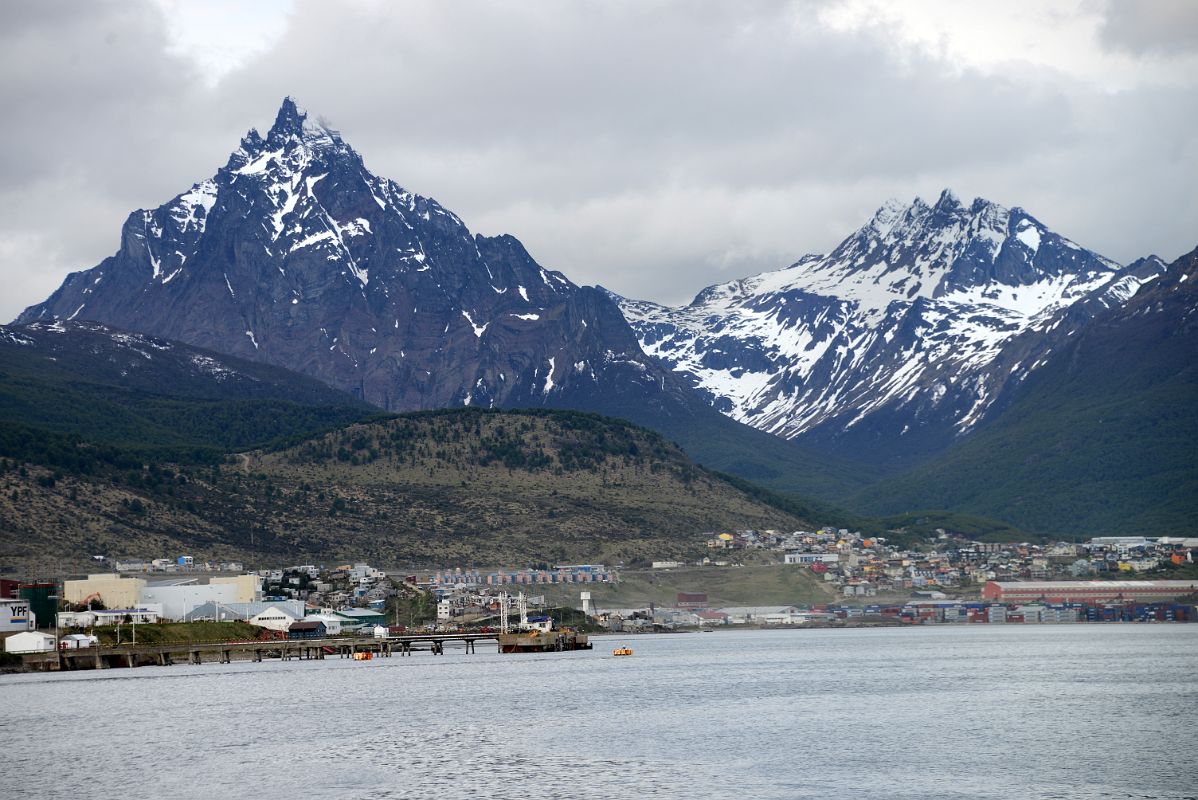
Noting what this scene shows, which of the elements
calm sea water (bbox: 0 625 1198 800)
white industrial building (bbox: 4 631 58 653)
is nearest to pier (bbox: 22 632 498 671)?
white industrial building (bbox: 4 631 58 653)


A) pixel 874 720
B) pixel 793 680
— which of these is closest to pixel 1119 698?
pixel 874 720

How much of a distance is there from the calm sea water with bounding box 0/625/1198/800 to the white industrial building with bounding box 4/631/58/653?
27.8ft

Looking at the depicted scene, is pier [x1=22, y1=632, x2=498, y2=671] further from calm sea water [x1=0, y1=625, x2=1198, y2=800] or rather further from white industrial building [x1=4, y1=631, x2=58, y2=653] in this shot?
calm sea water [x1=0, y1=625, x2=1198, y2=800]

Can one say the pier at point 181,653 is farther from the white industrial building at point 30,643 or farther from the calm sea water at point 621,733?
the calm sea water at point 621,733

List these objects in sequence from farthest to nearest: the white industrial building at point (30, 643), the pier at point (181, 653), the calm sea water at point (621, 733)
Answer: the pier at point (181, 653), the white industrial building at point (30, 643), the calm sea water at point (621, 733)

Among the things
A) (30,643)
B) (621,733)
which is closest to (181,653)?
(30,643)

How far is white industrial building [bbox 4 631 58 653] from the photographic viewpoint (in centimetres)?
16750

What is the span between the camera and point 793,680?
14100 cm

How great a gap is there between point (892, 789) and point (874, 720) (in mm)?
29358

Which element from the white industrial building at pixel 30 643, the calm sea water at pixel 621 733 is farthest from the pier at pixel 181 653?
the calm sea water at pixel 621 733

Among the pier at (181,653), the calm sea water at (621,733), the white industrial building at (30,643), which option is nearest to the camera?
the calm sea water at (621,733)

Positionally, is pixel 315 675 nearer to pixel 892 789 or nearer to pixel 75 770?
pixel 75 770

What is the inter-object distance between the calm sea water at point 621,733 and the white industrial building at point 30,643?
8.49 metres

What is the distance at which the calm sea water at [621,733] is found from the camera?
78.4m
